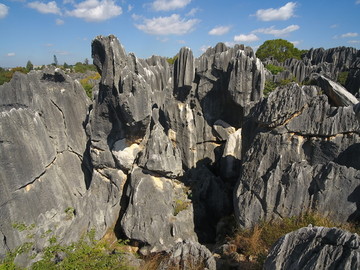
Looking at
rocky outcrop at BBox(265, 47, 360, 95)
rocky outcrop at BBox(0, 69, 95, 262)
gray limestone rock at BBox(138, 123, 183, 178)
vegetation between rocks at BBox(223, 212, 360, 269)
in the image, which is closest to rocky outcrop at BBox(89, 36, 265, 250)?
gray limestone rock at BBox(138, 123, 183, 178)

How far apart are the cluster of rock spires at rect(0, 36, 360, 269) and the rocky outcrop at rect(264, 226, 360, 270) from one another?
0.02m

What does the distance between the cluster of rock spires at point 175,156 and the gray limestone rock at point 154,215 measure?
0.04 metres

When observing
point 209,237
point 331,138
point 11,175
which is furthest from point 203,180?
point 11,175

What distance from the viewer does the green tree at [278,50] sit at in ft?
202

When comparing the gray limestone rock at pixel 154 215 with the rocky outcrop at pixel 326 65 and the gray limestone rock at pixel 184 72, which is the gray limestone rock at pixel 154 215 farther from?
the rocky outcrop at pixel 326 65

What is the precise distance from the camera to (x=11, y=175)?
8766 millimetres

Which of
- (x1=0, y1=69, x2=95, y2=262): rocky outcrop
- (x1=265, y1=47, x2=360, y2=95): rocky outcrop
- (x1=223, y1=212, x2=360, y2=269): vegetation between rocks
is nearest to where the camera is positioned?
(x1=223, y1=212, x2=360, y2=269): vegetation between rocks

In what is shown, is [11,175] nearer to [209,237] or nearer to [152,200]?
[152,200]

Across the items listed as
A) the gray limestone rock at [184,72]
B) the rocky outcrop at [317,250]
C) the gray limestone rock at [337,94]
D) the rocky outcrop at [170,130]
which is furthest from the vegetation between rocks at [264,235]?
the gray limestone rock at [184,72]

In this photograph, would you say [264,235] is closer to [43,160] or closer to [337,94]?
[337,94]

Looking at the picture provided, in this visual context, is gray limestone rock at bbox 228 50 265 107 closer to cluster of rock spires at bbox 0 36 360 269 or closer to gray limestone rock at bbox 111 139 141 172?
cluster of rock spires at bbox 0 36 360 269

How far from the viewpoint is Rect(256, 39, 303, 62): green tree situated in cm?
6144

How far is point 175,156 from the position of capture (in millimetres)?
10367

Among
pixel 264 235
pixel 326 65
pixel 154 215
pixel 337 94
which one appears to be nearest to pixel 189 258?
pixel 264 235
